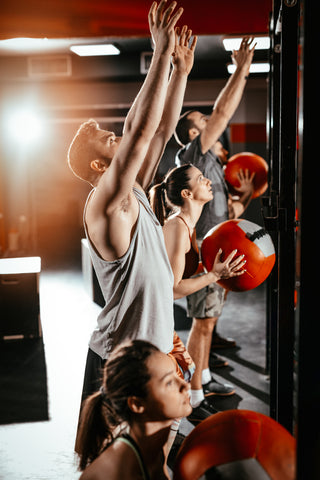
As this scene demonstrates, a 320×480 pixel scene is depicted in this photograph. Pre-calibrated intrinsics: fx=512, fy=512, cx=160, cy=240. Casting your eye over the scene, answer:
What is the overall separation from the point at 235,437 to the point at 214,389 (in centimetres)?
215

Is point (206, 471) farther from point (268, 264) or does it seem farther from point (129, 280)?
point (268, 264)

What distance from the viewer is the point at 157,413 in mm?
1464

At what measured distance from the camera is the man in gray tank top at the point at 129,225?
5.54ft

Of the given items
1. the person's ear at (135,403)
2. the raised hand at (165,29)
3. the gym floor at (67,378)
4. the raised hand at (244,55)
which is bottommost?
the gym floor at (67,378)

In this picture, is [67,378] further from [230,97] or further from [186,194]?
[230,97]

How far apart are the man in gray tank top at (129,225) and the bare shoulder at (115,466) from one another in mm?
471

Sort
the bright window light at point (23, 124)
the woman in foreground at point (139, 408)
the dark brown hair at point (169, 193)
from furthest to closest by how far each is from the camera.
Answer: the bright window light at point (23, 124) < the dark brown hair at point (169, 193) < the woman in foreground at point (139, 408)

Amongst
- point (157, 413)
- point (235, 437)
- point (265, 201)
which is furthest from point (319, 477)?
point (265, 201)

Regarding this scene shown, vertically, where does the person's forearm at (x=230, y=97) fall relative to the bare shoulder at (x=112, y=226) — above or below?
above

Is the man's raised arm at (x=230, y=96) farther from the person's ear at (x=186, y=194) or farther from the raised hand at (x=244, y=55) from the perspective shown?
the person's ear at (x=186, y=194)

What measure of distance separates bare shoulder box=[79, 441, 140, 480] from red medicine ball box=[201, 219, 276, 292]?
118 cm

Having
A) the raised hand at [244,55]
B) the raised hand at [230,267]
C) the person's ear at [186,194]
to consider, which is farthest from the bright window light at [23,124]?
the raised hand at [230,267]

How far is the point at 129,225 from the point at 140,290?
25cm

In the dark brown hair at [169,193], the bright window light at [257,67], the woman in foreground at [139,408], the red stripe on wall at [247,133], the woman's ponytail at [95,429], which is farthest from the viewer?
the red stripe on wall at [247,133]
